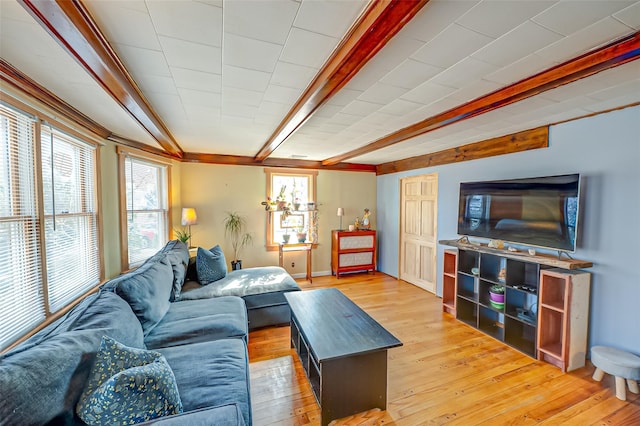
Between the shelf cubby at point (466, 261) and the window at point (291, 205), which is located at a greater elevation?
the window at point (291, 205)

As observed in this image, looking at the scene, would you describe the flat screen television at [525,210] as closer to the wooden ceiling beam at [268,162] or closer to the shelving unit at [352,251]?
the shelving unit at [352,251]

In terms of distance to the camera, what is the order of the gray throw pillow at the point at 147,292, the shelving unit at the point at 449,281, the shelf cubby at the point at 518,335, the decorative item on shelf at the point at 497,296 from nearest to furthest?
the gray throw pillow at the point at 147,292
the shelf cubby at the point at 518,335
the decorative item on shelf at the point at 497,296
the shelving unit at the point at 449,281

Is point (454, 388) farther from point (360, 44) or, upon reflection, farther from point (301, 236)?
point (301, 236)

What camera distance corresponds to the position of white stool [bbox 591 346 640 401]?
6.47ft

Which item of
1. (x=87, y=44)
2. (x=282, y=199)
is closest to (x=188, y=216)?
(x=282, y=199)

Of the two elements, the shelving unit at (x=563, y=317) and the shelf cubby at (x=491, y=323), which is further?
the shelf cubby at (x=491, y=323)

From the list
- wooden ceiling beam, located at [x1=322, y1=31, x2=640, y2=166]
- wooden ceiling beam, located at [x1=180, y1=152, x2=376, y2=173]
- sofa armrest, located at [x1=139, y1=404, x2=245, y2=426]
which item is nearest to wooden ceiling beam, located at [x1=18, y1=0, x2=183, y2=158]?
sofa armrest, located at [x1=139, y1=404, x2=245, y2=426]

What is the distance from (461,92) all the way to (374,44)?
1065 mm

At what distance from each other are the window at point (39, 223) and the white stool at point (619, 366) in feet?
13.8

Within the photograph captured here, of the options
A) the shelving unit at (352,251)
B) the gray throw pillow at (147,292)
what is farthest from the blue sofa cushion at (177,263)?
the shelving unit at (352,251)

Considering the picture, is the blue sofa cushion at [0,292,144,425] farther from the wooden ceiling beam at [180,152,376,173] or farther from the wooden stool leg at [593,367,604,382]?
the wooden stool leg at [593,367,604,382]

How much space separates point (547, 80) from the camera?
5.56ft

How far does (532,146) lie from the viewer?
9.51 ft

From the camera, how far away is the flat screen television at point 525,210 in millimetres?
2398
